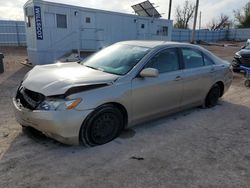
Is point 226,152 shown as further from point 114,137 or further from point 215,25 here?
point 215,25

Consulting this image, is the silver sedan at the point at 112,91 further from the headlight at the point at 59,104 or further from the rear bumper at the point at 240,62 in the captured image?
the rear bumper at the point at 240,62

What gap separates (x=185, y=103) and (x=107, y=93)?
6.57ft

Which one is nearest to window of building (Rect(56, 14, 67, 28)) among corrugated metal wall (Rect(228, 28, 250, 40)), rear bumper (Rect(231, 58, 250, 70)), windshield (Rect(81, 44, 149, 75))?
windshield (Rect(81, 44, 149, 75))

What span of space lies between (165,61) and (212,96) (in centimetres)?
190

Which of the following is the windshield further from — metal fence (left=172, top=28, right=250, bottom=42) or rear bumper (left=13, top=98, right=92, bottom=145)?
metal fence (left=172, top=28, right=250, bottom=42)

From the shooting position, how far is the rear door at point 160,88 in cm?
344

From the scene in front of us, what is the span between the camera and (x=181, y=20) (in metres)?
54.3

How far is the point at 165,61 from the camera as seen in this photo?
12.7 feet

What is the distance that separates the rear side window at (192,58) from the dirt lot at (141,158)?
118 cm

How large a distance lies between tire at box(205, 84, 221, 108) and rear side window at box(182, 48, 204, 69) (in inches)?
31.2

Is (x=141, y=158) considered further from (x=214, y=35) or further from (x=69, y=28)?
(x=214, y=35)

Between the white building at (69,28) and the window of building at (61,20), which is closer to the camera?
the white building at (69,28)

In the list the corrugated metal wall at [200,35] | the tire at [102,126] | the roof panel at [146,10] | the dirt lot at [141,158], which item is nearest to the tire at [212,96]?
the dirt lot at [141,158]

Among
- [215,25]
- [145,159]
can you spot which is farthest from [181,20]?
[145,159]
